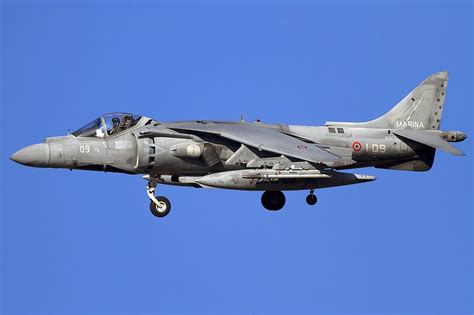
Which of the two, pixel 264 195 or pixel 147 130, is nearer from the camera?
pixel 147 130

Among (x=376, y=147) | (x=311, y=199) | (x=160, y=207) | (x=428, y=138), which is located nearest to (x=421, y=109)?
(x=428, y=138)

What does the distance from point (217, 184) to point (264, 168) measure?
1146 mm

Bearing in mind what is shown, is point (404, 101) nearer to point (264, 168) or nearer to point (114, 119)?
point (264, 168)

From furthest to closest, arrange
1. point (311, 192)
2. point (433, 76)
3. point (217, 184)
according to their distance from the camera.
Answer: point (433, 76)
point (311, 192)
point (217, 184)

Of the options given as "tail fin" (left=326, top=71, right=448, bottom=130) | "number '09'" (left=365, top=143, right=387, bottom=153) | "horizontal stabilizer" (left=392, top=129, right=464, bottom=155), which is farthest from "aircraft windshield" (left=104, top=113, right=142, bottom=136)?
"horizontal stabilizer" (left=392, top=129, right=464, bottom=155)

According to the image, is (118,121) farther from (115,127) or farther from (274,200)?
(274,200)

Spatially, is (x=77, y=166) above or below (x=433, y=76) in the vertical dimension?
below

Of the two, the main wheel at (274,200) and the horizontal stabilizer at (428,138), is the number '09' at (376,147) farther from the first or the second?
the main wheel at (274,200)

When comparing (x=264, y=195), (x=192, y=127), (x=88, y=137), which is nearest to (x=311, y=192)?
(x=264, y=195)

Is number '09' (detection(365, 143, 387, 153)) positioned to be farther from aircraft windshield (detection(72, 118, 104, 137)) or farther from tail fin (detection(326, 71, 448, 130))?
aircraft windshield (detection(72, 118, 104, 137))

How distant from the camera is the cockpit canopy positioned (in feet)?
75.0

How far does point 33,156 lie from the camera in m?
22.4

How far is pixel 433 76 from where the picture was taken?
25.4 m

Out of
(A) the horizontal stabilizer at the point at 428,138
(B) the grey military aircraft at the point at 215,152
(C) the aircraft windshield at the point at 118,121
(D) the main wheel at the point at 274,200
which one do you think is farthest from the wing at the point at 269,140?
(A) the horizontal stabilizer at the point at 428,138
